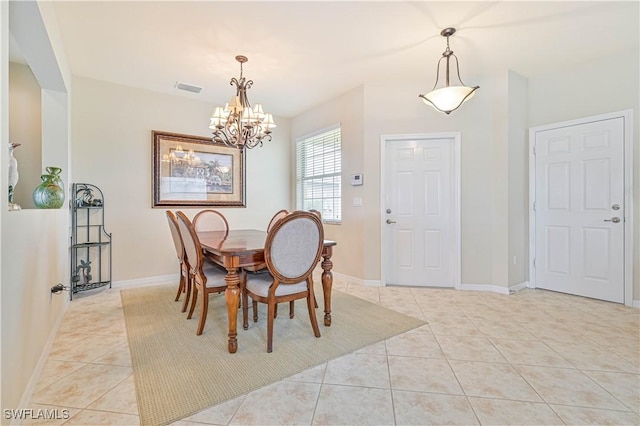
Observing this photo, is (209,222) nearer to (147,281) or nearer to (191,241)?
(147,281)

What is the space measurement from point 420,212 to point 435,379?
2.32m

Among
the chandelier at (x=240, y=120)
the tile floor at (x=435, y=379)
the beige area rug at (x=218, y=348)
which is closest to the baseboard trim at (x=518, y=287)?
Result: the tile floor at (x=435, y=379)

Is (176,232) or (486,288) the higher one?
(176,232)

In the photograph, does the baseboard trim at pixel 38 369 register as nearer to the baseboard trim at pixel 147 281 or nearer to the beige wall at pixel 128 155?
the baseboard trim at pixel 147 281

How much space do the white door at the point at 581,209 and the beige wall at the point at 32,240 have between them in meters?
4.67

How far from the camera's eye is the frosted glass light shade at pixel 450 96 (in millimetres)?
2654

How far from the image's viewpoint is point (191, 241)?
7.27ft

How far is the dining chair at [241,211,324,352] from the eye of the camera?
6.52 ft

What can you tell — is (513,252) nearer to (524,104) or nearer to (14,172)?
(524,104)

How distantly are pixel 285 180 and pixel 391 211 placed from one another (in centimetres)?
213

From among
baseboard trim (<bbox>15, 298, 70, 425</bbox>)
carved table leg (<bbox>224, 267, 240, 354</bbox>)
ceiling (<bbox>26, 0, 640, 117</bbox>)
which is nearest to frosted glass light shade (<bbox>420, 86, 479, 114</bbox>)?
ceiling (<bbox>26, 0, 640, 117</bbox>)

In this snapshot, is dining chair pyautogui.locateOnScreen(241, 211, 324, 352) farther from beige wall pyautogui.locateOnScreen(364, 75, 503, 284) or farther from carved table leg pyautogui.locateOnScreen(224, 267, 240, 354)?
beige wall pyautogui.locateOnScreen(364, 75, 503, 284)

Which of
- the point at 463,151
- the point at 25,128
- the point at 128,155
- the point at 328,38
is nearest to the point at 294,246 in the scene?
the point at 328,38

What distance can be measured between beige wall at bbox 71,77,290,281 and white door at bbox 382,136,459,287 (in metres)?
2.77
